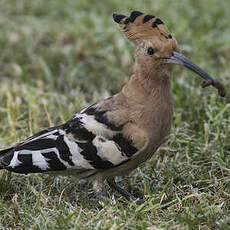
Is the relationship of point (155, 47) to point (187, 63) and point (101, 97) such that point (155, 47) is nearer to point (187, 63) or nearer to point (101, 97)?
point (187, 63)

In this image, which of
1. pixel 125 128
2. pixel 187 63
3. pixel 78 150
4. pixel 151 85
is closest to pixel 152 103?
pixel 151 85

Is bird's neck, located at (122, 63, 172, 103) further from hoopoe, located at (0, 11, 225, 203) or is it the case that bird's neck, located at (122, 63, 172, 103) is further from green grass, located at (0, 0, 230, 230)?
green grass, located at (0, 0, 230, 230)

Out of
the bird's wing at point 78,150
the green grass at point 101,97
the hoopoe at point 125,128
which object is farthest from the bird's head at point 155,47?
the green grass at point 101,97

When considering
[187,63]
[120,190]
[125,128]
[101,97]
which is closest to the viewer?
[187,63]

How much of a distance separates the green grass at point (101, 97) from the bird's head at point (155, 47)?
706 millimetres

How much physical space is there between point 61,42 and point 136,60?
2.90 m

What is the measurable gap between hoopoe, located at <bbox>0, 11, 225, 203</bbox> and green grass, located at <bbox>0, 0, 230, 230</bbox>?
0.20 meters

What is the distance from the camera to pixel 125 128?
3203 mm

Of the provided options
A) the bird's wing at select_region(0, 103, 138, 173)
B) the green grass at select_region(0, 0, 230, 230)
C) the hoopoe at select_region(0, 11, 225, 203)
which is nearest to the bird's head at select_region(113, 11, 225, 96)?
the hoopoe at select_region(0, 11, 225, 203)

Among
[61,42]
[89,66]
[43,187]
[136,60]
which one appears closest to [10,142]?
[43,187]

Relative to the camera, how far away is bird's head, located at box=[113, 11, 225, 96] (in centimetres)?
312

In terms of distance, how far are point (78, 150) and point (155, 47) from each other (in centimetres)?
77

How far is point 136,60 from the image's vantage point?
3305mm

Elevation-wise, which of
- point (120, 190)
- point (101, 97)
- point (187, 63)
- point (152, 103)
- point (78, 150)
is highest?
point (187, 63)
